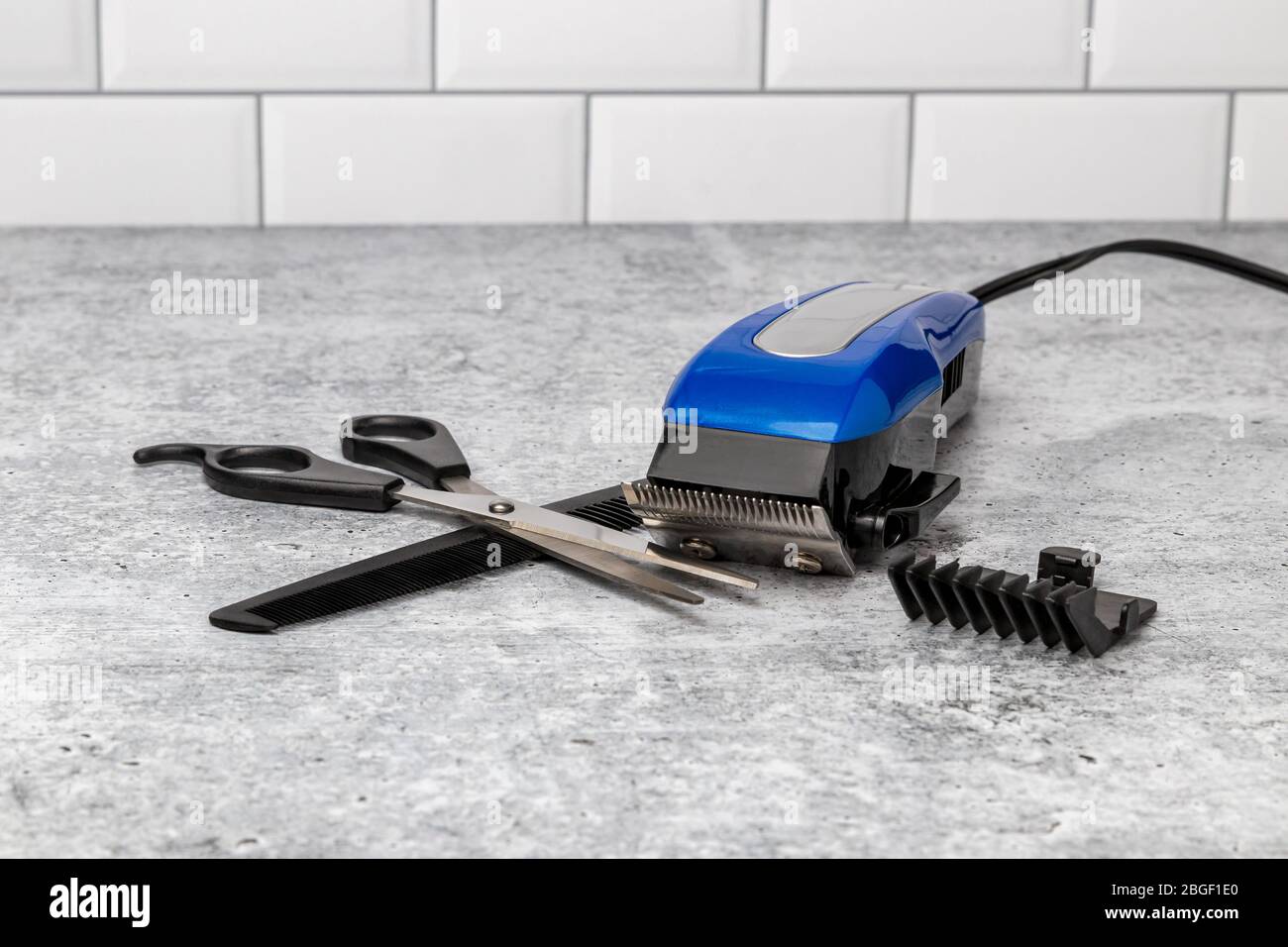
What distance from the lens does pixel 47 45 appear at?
1239mm

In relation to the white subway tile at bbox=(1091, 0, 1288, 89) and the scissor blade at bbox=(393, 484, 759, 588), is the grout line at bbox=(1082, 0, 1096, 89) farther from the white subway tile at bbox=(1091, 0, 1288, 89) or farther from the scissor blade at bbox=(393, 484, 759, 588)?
the scissor blade at bbox=(393, 484, 759, 588)

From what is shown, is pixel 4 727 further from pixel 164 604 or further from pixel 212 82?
pixel 212 82

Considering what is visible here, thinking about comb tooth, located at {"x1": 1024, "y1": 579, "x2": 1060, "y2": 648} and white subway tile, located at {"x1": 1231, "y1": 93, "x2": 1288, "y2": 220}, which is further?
white subway tile, located at {"x1": 1231, "y1": 93, "x2": 1288, "y2": 220}

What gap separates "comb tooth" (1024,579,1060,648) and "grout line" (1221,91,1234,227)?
98 cm

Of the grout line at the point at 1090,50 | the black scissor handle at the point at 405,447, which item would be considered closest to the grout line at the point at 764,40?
the grout line at the point at 1090,50

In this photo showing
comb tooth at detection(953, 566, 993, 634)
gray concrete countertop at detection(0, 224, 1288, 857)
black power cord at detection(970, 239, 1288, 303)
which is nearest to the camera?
gray concrete countertop at detection(0, 224, 1288, 857)

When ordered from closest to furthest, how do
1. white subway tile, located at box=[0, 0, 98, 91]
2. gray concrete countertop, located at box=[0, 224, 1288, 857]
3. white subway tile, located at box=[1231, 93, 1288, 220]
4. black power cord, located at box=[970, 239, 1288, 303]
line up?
gray concrete countertop, located at box=[0, 224, 1288, 857] < black power cord, located at box=[970, 239, 1288, 303] < white subway tile, located at box=[0, 0, 98, 91] < white subway tile, located at box=[1231, 93, 1288, 220]

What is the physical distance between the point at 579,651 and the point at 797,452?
11 cm

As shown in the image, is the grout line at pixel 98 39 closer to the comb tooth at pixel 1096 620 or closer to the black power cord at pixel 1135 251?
the black power cord at pixel 1135 251

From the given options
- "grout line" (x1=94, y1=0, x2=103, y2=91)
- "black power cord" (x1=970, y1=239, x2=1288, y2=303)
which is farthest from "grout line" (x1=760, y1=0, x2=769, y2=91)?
"grout line" (x1=94, y1=0, x2=103, y2=91)

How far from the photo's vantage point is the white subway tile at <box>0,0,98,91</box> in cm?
123
